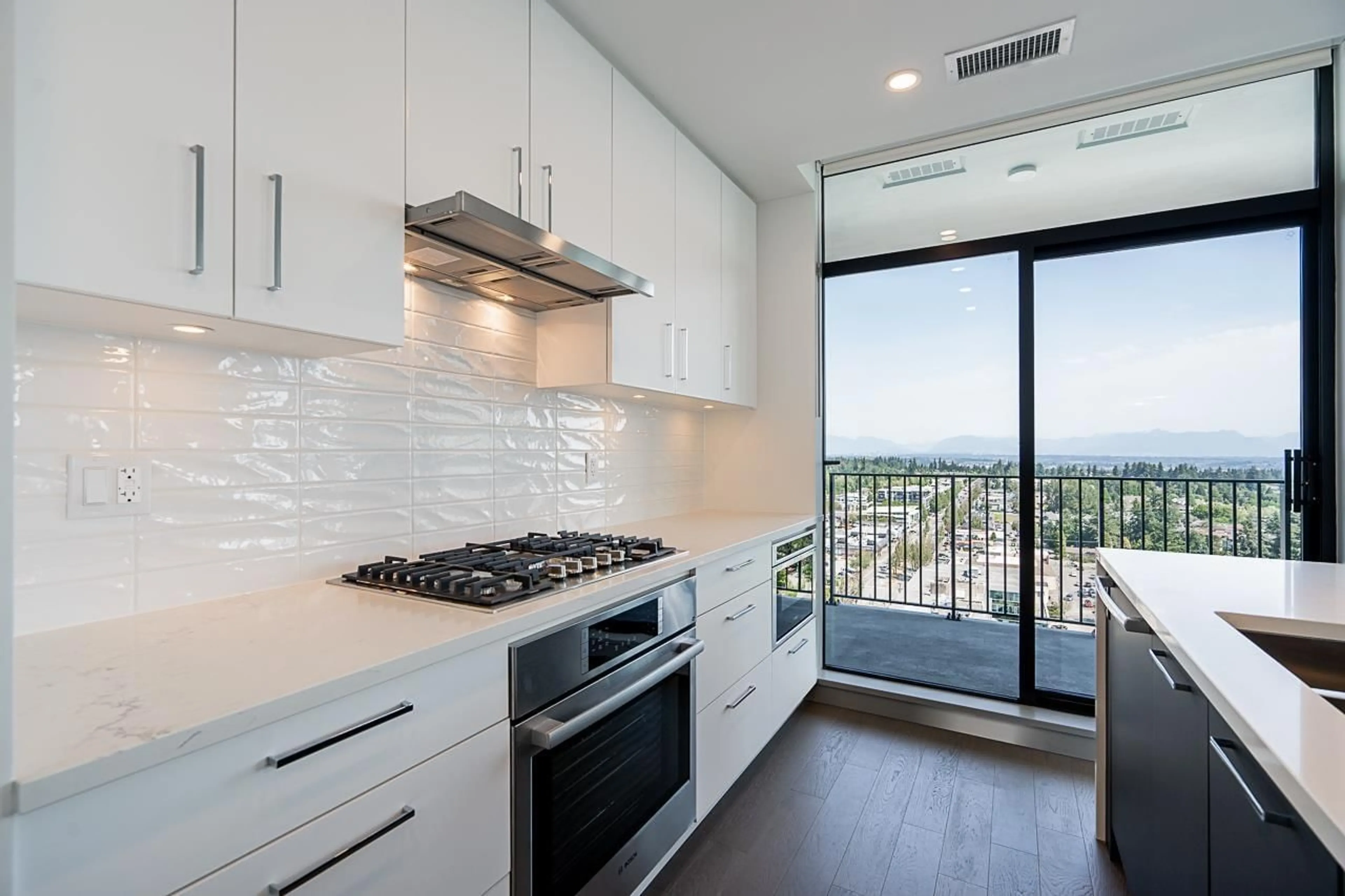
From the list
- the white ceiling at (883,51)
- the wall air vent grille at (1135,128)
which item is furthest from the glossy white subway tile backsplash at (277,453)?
the wall air vent grille at (1135,128)

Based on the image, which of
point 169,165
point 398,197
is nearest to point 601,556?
point 398,197

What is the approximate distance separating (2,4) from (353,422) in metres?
1.04

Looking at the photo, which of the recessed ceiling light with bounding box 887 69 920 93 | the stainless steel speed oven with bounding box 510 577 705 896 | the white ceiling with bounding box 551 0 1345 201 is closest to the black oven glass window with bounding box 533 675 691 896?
the stainless steel speed oven with bounding box 510 577 705 896

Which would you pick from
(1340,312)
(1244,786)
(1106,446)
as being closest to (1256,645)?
(1244,786)

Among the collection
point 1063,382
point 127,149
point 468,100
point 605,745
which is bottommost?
point 605,745

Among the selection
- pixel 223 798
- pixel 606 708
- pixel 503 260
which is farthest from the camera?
pixel 503 260

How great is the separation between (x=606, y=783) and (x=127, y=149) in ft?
5.00

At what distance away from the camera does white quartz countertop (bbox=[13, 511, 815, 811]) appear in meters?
0.68

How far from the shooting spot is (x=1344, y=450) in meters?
2.22

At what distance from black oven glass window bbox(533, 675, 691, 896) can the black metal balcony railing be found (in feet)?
5.10

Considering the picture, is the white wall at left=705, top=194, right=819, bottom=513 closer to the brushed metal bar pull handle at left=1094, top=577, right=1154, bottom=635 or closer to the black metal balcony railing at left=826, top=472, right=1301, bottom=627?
the black metal balcony railing at left=826, top=472, right=1301, bottom=627

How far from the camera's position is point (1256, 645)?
1.20 metres

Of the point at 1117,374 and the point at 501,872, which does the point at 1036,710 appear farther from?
the point at 501,872

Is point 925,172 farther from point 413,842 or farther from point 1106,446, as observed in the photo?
point 413,842
